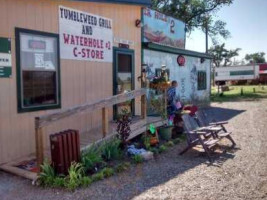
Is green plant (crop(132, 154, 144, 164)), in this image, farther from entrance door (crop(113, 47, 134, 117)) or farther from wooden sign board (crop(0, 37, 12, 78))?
wooden sign board (crop(0, 37, 12, 78))

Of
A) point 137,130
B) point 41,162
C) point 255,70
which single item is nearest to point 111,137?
point 137,130

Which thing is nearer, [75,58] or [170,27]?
[75,58]

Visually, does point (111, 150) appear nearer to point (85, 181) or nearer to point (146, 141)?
point (146, 141)

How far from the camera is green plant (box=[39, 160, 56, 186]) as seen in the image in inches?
221

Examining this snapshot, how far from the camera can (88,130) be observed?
8.87 metres

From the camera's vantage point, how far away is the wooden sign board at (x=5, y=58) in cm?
639

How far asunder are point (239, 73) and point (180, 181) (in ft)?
156

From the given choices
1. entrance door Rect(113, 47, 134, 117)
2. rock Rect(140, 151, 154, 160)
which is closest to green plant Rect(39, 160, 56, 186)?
rock Rect(140, 151, 154, 160)

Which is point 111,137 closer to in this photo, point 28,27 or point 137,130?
point 137,130

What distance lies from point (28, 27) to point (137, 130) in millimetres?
3844

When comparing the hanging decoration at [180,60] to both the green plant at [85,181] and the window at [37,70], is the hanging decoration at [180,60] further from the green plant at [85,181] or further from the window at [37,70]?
the green plant at [85,181]

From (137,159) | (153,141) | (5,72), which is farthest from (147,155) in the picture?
(5,72)

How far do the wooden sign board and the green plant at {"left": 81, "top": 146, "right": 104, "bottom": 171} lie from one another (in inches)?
88.8

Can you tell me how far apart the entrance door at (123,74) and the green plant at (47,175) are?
4172 millimetres
